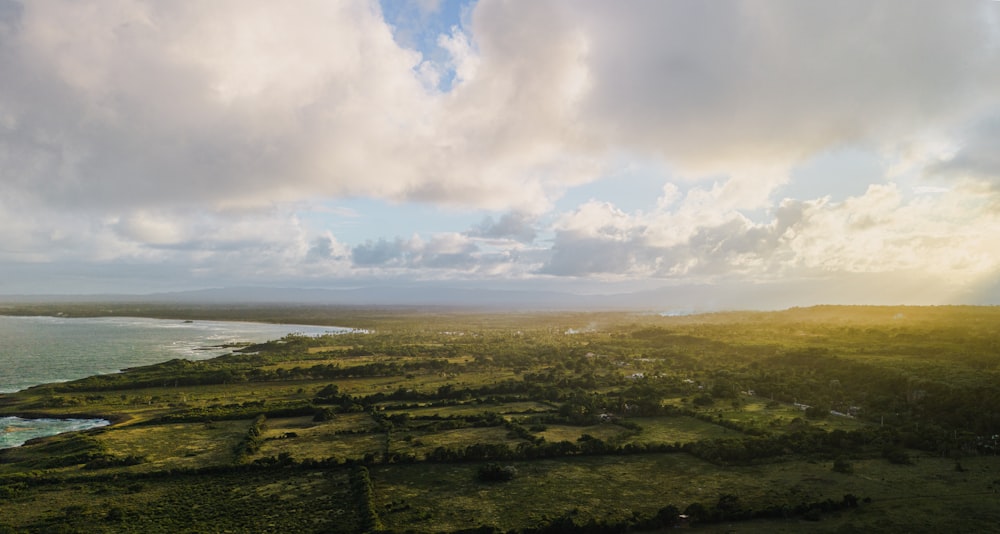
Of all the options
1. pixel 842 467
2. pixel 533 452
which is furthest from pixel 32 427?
pixel 842 467

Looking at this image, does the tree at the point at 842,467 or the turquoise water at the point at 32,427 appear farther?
the turquoise water at the point at 32,427

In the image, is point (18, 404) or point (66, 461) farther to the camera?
point (18, 404)

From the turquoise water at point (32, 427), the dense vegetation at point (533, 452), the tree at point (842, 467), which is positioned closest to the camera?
the dense vegetation at point (533, 452)

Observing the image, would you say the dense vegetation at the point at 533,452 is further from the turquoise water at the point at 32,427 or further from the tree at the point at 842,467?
the turquoise water at the point at 32,427

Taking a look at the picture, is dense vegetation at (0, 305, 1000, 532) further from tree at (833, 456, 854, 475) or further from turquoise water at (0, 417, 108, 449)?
turquoise water at (0, 417, 108, 449)

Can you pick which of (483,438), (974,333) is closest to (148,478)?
(483,438)

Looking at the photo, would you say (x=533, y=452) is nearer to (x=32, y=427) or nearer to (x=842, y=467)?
(x=842, y=467)

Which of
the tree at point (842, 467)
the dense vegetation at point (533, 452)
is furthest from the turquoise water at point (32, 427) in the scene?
the tree at point (842, 467)

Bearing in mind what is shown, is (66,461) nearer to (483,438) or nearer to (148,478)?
(148,478)
